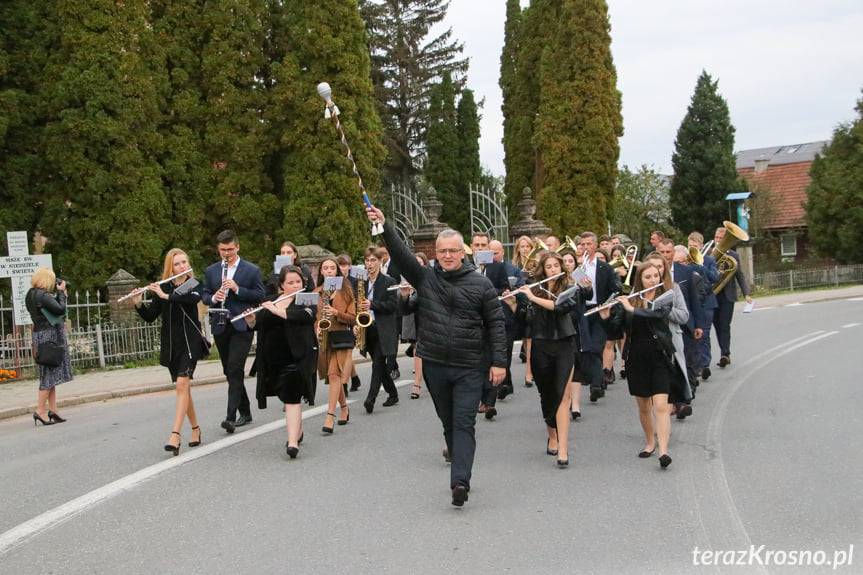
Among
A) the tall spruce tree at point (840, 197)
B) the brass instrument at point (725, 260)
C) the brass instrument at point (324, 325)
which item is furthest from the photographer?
the tall spruce tree at point (840, 197)

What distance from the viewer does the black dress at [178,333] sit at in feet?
27.2

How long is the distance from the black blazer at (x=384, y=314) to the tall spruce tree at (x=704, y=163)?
→ 111 ft

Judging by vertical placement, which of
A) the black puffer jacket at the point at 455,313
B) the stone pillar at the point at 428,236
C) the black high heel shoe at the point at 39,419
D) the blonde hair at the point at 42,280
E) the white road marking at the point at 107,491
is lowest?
the white road marking at the point at 107,491

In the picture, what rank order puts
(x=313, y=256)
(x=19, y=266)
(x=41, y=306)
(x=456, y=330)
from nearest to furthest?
1. (x=456, y=330)
2. (x=41, y=306)
3. (x=19, y=266)
4. (x=313, y=256)

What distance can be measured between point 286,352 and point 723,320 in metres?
7.67

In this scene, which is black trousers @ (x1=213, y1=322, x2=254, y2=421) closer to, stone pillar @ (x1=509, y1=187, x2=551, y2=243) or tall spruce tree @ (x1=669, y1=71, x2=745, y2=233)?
stone pillar @ (x1=509, y1=187, x2=551, y2=243)

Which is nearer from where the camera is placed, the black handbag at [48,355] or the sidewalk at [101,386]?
the black handbag at [48,355]

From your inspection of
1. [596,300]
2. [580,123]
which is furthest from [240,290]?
[580,123]

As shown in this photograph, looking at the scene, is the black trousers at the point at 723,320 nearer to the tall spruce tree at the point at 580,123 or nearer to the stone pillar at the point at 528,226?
the stone pillar at the point at 528,226

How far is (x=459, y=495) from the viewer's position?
244 inches

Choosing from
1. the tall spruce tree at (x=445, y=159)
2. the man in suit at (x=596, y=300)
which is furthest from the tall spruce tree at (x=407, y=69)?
Answer: the man in suit at (x=596, y=300)

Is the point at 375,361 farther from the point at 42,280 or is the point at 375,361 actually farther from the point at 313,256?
the point at 313,256

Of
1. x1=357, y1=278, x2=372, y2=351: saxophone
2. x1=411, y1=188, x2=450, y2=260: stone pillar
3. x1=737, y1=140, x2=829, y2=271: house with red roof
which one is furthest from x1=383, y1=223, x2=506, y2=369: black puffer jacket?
x1=737, y1=140, x2=829, y2=271: house with red roof

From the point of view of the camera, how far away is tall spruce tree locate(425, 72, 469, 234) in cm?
3956
